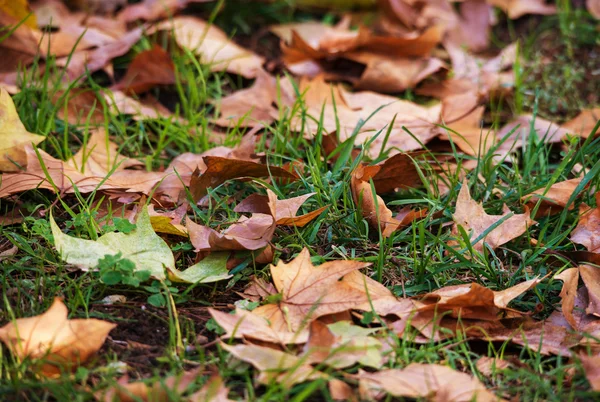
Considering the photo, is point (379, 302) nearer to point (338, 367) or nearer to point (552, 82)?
point (338, 367)

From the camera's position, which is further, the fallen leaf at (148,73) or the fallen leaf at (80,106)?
the fallen leaf at (148,73)

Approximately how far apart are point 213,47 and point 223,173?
102cm

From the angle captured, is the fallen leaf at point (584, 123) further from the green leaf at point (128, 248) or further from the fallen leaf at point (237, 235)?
the green leaf at point (128, 248)

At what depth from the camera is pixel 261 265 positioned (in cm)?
180

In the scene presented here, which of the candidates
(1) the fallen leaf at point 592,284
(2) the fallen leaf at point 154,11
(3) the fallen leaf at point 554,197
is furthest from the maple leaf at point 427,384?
(2) the fallen leaf at point 154,11

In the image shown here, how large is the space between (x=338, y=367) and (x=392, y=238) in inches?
19.5

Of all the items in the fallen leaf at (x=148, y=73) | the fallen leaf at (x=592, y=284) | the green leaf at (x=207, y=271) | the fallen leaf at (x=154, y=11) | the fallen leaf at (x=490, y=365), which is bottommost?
the fallen leaf at (x=490, y=365)

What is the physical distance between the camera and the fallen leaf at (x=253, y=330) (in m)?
1.47

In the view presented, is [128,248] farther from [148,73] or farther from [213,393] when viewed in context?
[148,73]

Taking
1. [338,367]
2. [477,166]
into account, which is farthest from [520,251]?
[338,367]

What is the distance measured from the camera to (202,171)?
2131 mm

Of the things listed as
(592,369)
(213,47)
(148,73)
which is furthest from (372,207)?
(213,47)

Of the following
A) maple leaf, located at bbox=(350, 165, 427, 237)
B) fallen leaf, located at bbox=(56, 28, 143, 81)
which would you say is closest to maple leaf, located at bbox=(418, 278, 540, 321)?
maple leaf, located at bbox=(350, 165, 427, 237)

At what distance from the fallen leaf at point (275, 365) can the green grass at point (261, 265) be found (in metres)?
0.02
